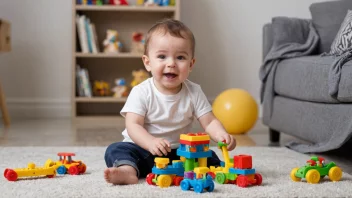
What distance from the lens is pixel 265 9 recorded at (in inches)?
168

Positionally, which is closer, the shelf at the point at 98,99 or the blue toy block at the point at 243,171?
the blue toy block at the point at 243,171

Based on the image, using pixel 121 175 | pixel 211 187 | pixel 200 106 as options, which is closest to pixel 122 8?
pixel 200 106

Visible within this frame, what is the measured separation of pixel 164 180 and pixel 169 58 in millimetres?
391

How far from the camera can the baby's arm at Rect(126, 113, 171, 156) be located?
5.16 feet

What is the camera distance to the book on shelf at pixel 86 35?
3869 millimetres

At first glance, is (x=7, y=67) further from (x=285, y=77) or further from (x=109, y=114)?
(x=285, y=77)

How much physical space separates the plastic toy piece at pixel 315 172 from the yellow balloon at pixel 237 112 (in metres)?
1.47

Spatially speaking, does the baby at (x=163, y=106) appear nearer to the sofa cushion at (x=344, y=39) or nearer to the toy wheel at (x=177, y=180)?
the toy wheel at (x=177, y=180)

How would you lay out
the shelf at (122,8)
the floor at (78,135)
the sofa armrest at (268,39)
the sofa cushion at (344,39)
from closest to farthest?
the sofa cushion at (344,39)
the floor at (78,135)
the sofa armrest at (268,39)
the shelf at (122,8)

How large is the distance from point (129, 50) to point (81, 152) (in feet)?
6.09

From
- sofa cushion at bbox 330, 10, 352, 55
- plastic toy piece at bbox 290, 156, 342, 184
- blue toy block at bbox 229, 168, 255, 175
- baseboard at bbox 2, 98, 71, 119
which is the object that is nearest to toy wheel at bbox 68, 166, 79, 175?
blue toy block at bbox 229, 168, 255, 175

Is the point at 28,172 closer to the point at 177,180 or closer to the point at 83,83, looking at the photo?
the point at 177,180

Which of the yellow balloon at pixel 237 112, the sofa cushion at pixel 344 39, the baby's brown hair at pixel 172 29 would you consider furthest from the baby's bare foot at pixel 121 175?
the yellow balloon at pixel 237 112

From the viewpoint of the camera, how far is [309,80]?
251 centimetres
